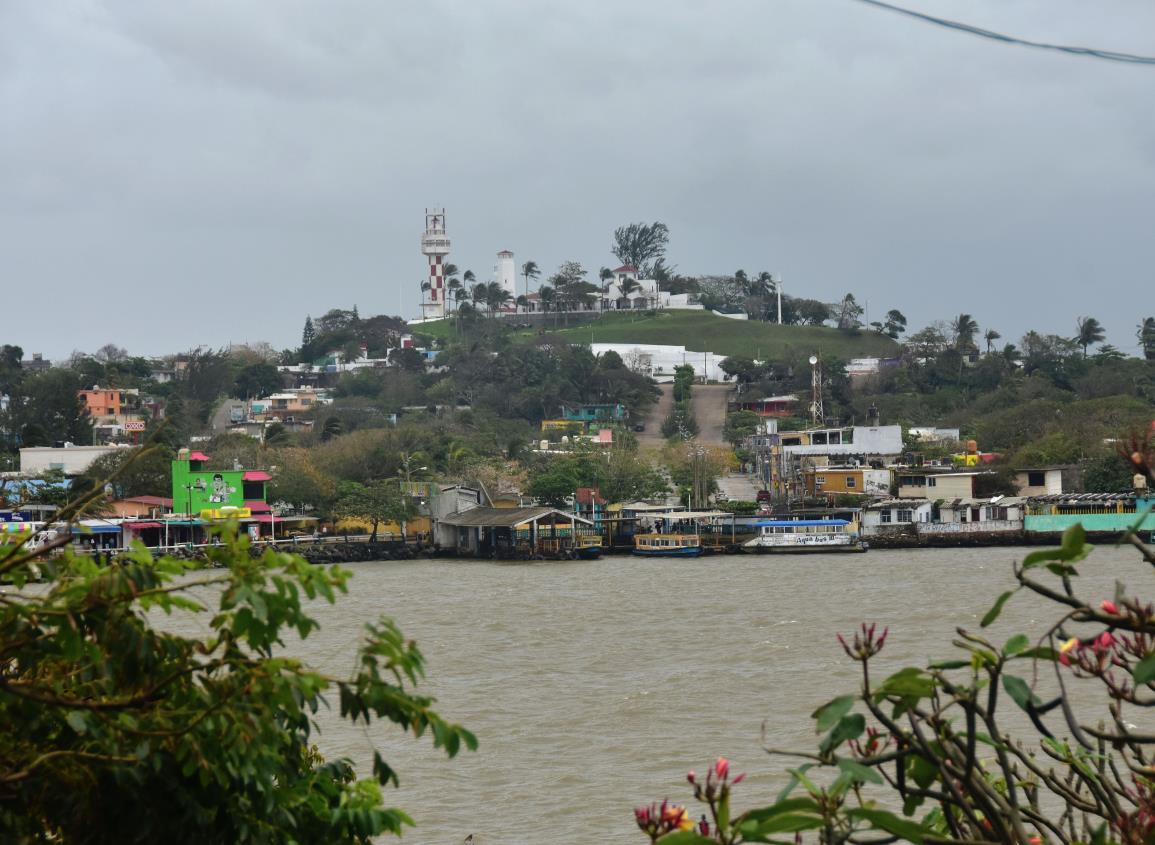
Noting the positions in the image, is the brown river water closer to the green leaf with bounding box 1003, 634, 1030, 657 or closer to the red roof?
the green leaf with bounding box 1003, 634, 1030, 657

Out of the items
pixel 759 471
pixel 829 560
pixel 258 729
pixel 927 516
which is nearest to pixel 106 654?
pixel 258 729

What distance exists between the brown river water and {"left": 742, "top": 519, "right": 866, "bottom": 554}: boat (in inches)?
198

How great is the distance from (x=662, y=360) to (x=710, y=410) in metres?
11.0

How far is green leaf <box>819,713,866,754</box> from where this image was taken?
10.1ft

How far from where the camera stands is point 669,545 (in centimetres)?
3906

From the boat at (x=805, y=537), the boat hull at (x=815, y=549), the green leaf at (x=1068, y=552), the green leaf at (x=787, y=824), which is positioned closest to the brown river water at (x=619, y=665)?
the green leaf at (x=787, y=824)

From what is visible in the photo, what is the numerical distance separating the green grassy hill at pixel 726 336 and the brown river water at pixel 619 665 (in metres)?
56.8

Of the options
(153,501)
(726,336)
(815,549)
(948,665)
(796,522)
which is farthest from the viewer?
(726,336)

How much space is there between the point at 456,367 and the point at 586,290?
2739cm

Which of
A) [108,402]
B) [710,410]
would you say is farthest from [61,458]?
[710,410]

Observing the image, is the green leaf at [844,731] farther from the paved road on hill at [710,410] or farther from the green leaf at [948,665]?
the paved road on hill at [710,410]

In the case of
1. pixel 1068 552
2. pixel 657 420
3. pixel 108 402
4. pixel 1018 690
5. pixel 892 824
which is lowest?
pixel 892 824

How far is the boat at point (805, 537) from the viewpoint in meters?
38.8

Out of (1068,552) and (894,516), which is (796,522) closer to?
(894,516)
